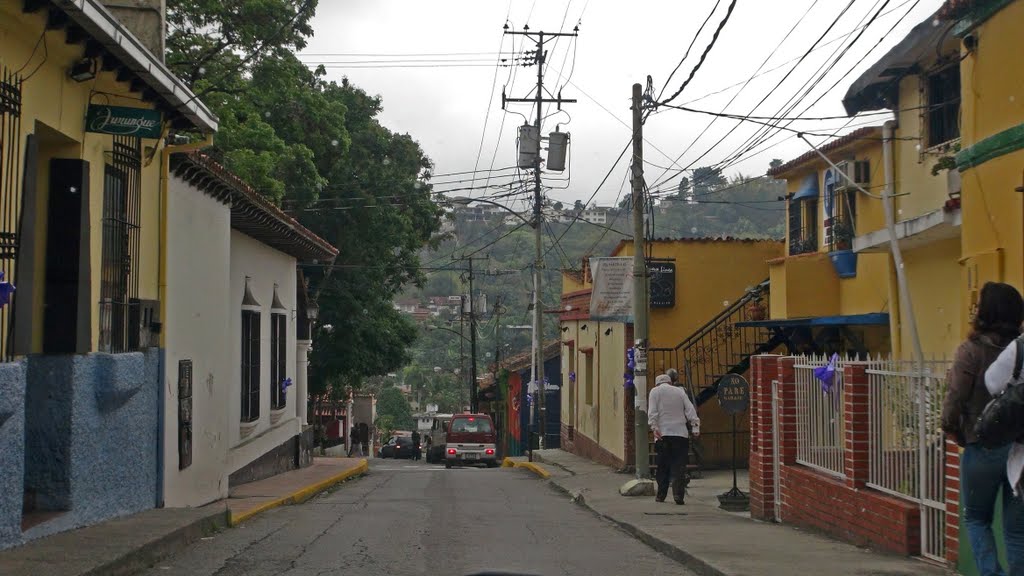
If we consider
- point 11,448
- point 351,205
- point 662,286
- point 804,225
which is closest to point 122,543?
point 11,448

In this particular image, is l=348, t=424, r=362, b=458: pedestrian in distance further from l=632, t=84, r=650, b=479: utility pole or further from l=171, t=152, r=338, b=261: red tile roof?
l=632, t=84, r=650, b=479: utility pole

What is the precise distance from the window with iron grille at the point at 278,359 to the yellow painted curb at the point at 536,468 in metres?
6.00

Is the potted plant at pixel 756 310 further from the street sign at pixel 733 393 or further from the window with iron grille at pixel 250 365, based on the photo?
the window with iron grille at pixel 250 365

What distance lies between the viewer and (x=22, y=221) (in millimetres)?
Result: 8758

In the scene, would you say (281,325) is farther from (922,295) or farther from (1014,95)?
(1014,95)

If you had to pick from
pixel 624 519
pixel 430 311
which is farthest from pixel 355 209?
pixel 430 311

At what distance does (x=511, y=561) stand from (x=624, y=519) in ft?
12.9

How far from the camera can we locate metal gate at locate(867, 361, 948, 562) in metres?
8.31

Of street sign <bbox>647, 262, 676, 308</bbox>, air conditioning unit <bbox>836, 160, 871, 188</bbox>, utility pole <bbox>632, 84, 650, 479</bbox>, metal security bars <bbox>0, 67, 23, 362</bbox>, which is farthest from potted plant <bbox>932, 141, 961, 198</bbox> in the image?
metal security bars <bbox>0, 67, 23, 362</bbox>

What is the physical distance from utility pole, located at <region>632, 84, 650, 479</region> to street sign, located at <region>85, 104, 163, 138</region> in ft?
27.9

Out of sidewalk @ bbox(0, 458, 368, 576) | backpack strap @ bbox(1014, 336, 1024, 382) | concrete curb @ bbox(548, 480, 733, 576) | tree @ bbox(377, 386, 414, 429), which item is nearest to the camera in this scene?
backpack strap @ bbox(1014, 336, 1024, 382)

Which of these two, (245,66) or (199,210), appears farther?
(245,66)

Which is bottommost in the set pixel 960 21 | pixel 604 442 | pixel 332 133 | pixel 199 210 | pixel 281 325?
pixel 604 442

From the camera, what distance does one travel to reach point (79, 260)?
32.3 feet
